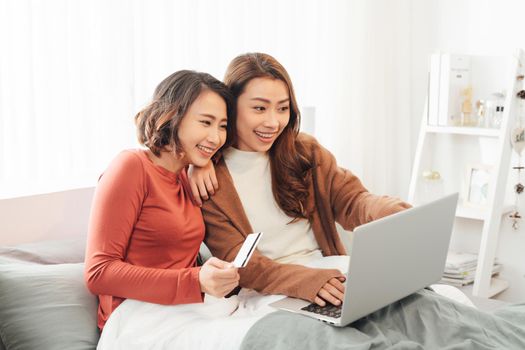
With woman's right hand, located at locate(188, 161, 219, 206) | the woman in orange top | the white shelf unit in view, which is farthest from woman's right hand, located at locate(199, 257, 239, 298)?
the white shelf unit

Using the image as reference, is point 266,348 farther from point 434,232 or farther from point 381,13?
point 381,13

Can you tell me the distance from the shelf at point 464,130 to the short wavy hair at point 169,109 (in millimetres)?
1278

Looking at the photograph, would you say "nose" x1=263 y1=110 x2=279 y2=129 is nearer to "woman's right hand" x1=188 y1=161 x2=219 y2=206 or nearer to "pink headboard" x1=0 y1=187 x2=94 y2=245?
"woman's right hand" x1=188 y1=161 x2=219 y2=206

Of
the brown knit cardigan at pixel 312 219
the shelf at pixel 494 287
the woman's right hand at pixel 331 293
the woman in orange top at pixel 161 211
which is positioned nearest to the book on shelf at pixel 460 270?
the shelf at pixel 494 287

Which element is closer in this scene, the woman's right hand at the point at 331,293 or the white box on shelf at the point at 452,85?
the woman's right hand at the point at 331,293

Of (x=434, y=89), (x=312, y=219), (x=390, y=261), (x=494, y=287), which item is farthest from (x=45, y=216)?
(x=494, y=287)

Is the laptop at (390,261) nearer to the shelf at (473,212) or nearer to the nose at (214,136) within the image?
the nose at (214,136)

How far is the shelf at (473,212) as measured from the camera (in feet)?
8.57

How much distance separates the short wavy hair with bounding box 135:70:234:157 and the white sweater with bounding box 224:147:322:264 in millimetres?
237

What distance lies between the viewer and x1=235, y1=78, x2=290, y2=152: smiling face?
177cm

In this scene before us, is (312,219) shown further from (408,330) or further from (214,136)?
(408,330)

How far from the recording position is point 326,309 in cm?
149

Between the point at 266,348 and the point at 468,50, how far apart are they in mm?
1927

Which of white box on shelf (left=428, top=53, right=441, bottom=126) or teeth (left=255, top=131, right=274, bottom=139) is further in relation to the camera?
white box on shelf (left=428, top=53, right=441, bottom=126)
